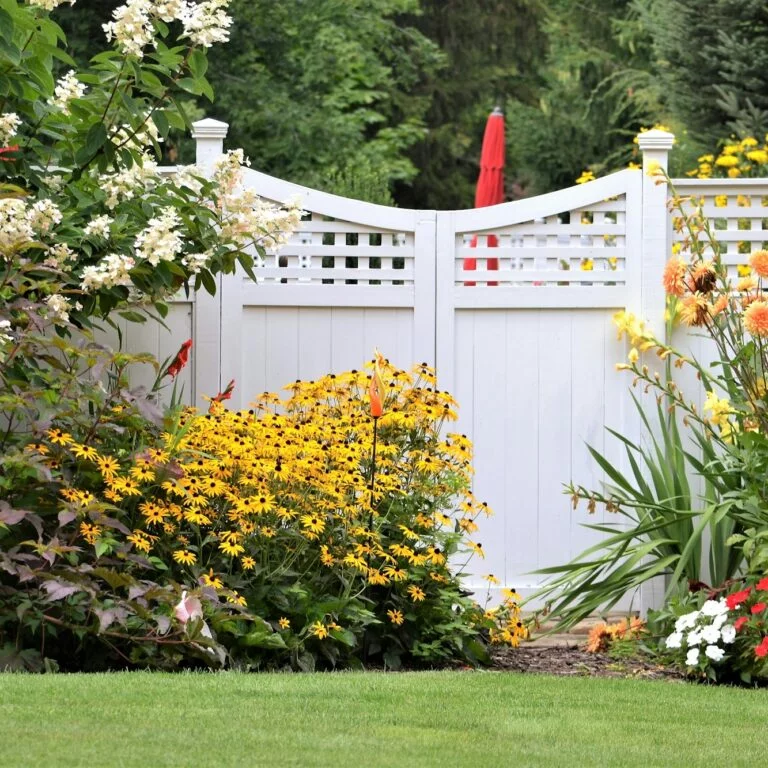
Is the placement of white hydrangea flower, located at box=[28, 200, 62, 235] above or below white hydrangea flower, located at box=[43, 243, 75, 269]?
above

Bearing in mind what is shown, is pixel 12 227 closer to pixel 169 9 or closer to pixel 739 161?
pixel 169 9

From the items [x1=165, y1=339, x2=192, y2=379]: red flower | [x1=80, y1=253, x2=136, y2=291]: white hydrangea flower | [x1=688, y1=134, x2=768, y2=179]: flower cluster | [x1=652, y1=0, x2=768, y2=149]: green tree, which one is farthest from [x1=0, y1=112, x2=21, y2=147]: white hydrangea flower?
[x1=652, y1=0, x2=768, y2=149]: green tree

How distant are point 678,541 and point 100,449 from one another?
243 centimetres

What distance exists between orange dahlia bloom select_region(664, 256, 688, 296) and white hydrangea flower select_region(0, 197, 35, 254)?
253 centimetres

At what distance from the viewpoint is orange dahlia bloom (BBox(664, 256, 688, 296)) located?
5953 millimetres

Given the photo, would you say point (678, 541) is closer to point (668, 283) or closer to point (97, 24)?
point (668, 283)

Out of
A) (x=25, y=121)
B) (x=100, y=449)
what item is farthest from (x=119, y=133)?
(x=100, y=449)

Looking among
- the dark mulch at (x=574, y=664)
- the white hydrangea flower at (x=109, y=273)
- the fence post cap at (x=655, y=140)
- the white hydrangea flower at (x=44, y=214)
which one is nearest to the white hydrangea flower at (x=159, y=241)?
the white hydrangea flower at (x=109, y=273)

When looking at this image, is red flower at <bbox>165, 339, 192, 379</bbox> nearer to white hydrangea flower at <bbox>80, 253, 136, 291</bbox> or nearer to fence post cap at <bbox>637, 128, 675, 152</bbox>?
white hydrangea flower at <bbox>80, 253, 136, 291</bbox>

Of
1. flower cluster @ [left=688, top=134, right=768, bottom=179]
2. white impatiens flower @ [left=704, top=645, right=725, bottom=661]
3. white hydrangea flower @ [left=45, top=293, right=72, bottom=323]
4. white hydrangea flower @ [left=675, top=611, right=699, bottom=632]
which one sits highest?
flower cluster @ [left=688, top=134, right=768, bottom=179]

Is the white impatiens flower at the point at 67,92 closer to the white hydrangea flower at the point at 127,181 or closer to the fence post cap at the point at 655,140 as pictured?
the white hydrangea flower at the point at 127,181

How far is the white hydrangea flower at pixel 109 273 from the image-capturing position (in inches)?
210

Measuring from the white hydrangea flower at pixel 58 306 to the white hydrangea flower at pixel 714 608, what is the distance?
8.41 ft

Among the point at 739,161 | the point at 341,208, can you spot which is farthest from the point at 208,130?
the point at 739,161
